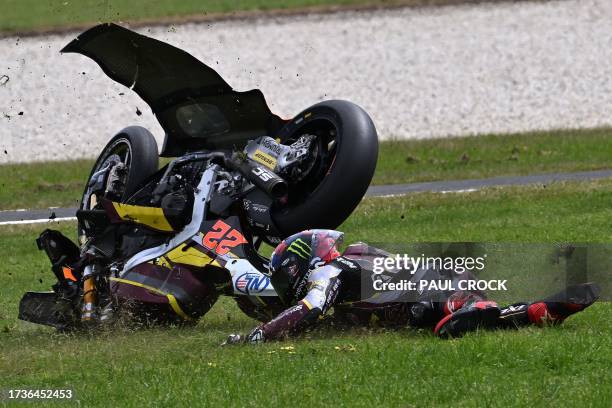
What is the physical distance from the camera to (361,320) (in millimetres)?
9188

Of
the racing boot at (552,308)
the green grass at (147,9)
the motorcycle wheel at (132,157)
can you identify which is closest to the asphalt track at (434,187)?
the motorcycle wheel at (132,157)

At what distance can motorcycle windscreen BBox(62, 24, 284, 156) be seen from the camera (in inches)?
404

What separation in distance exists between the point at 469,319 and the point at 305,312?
108 cm

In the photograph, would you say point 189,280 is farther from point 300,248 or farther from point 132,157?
point 132,157

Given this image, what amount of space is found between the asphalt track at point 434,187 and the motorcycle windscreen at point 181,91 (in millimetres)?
8332

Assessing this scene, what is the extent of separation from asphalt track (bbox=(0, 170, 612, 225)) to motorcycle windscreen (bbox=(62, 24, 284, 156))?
8332 millimetres

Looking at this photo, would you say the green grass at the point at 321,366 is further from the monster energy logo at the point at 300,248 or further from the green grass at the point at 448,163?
the green grass at the point at 448,163

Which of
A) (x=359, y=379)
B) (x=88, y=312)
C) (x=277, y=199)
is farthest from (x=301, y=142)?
(x=359, y=379)

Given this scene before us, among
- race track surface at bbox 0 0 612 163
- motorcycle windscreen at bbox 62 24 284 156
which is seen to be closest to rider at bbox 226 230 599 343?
motorcycle windscreen at bbox 62 24 284 156

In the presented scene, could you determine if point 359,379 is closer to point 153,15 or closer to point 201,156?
point 201,156

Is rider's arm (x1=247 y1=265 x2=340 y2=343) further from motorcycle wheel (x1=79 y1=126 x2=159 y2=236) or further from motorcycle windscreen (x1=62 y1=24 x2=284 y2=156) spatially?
motorcycle wheel (x1=79 y1=126 x2=159 y2=236)

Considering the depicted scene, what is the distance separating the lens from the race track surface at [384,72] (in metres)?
30.2

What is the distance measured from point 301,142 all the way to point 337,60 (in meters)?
24.1

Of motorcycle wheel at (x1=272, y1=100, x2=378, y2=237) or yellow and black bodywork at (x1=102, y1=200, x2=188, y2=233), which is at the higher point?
motorcycle wheel at (x1=272, y1=100, x2=378, y2=237)
